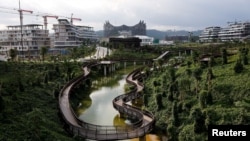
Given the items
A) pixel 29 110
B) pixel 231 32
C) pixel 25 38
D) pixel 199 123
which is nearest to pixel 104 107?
pixel 29 110

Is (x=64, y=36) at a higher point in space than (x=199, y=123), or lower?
higher

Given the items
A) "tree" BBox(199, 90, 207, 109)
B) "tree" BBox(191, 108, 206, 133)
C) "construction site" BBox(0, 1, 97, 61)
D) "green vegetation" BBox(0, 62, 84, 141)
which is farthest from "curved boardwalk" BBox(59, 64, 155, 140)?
"construction site" BBox(0, 1, 97, 61)

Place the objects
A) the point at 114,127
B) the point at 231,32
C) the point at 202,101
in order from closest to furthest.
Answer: the point at 202,101 < the point at 114,127 < the point at 231,32

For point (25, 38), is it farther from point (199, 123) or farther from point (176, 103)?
point (199, 123)

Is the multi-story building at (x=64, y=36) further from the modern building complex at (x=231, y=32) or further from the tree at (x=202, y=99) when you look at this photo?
the tree at (x=202, y=99)

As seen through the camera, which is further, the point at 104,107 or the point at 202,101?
the point at 104,107

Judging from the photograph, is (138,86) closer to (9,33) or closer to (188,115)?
(188,115)

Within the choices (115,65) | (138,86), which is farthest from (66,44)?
(138,86)
